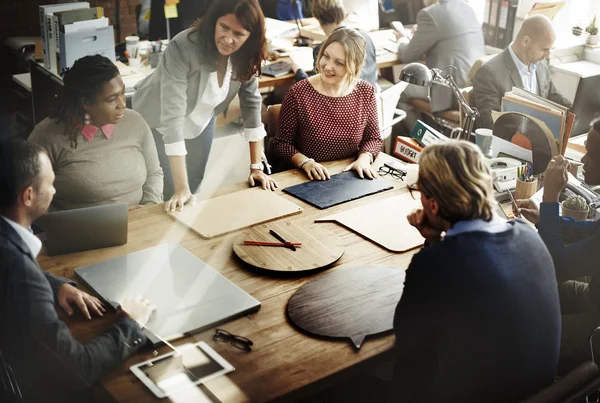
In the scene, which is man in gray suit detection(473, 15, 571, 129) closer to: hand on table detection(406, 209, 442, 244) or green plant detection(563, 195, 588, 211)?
green plant detection(563, 195, 588, 211)

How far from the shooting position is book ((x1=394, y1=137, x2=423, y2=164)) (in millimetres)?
2730

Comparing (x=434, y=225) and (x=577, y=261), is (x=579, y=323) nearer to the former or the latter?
(x=577, y=261)

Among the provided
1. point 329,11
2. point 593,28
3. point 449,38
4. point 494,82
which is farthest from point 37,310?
point 593,28

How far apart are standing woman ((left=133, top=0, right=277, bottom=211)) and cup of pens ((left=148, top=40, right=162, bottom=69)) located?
0.02 meters

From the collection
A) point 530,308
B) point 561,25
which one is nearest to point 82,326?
point 530,308

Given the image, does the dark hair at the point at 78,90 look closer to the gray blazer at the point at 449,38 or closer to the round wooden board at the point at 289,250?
the round wooden board at the point at 289,250

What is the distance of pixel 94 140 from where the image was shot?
2.05 metres

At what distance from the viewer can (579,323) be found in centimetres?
231

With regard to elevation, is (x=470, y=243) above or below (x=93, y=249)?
above

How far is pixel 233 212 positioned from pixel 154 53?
678 millimetres

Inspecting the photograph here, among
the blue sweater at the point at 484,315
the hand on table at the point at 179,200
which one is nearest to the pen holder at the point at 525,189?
the blue sweater at the point at 484,315

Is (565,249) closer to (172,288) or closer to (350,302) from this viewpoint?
(350,302)

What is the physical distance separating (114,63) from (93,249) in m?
0.60

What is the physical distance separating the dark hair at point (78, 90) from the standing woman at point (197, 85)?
0.72 feet
